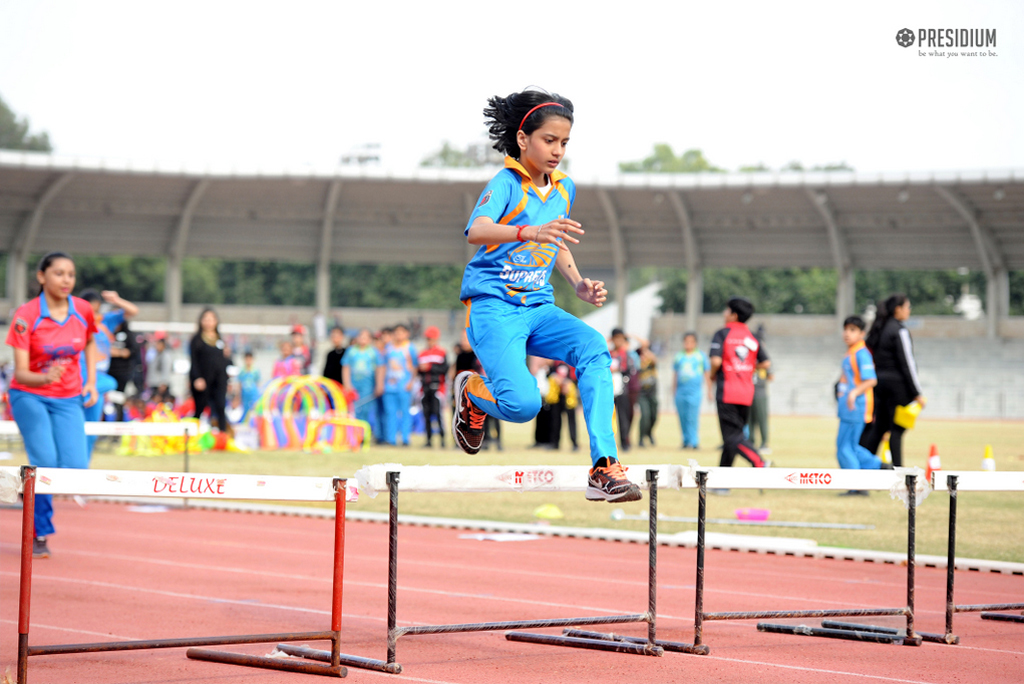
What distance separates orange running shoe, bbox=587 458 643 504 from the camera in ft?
13.6

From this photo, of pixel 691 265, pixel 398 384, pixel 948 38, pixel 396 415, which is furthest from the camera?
pixel 691 265

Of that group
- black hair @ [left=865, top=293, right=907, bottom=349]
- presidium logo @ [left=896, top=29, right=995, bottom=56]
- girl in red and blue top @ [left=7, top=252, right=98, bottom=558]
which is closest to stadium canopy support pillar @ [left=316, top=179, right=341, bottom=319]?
presidium logo @ [left=896, top=29, right=995, bottom=56]

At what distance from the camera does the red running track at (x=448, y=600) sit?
14.6 ft

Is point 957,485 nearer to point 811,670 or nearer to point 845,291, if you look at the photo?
point 811,670

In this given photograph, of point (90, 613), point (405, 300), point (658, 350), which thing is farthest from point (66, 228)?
point (90, 613)

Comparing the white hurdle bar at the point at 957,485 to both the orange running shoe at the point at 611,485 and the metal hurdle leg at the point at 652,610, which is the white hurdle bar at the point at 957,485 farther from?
the orange running shoe at the point at 611,485

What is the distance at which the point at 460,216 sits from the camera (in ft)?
133

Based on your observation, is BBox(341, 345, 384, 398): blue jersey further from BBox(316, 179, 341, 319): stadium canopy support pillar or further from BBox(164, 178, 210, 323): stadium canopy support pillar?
BBox(164, 178, 210, 323): stadium canopy support pillar

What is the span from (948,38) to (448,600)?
385 inches

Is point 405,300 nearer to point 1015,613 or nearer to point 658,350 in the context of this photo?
point 658,350

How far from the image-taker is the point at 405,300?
218 ft

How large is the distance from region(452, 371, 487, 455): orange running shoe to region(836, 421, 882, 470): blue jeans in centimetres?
683

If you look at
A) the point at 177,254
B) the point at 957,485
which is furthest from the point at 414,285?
the point at 957,485

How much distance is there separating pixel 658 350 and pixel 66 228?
23201mm
